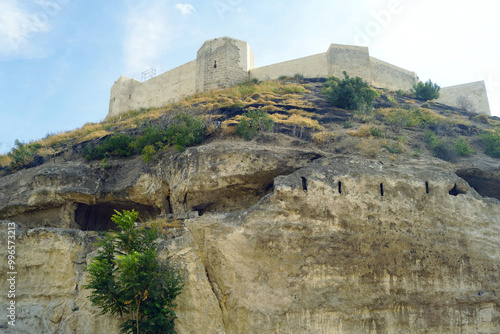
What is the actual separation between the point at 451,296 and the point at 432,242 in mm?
1494

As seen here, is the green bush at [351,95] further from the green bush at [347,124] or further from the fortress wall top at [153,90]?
the fortress wall top at [153,90]

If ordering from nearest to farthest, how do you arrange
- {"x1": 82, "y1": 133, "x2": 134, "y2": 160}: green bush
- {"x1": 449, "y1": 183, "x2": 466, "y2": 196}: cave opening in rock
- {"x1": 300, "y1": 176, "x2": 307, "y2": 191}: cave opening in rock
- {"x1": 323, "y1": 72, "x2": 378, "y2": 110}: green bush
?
{"x1": 300, "y1": 176, "x2": 307, "y2": 191}: cave opening in rock
{"x1": 449, "y1": 183, "x2": 466, "y2": 196}: cave opening in rock
{"x1": 82, "y1": 133, "x2": 134, "y2": 160}: green bush
{"x1": 323, "y1": 72, "x2": 378, "y2": 110}: green bush

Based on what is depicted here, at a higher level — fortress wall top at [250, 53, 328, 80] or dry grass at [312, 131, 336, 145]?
fortress wall top at [250, 53, 328, 80]

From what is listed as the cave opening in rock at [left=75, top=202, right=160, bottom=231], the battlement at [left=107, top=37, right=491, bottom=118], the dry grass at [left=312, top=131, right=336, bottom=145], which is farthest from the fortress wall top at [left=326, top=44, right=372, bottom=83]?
the cave opening in rock at [left=75, top=202, right=160, bottom=231]

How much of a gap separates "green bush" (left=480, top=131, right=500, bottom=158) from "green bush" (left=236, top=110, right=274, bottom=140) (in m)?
8.02

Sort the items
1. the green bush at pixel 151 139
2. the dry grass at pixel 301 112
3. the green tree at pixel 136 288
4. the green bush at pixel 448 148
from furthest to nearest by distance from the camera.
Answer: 1. the dry grass at pixel 301 112
2. the green bush at pixel 151 139
3. the green bush at pixel 448 148
4. the green tree at pixel 136 288

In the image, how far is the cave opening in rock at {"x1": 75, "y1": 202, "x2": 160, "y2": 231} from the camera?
50.8ft

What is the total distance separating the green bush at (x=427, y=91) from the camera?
26.1 m

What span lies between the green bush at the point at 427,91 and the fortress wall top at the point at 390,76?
5.03 feet

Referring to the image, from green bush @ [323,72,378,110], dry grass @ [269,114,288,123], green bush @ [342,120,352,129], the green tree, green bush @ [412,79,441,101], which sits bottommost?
the green tree

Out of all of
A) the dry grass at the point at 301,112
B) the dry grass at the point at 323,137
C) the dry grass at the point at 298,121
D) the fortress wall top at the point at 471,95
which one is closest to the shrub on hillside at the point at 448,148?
the dry grass at the point at 323,137

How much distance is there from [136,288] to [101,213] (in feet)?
21.9

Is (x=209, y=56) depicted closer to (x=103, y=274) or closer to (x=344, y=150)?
(x=344, y=150)

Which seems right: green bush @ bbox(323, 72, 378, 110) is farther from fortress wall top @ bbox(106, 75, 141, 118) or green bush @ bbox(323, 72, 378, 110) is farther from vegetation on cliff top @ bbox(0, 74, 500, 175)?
fortress wall top @ bbox(106, 75, 141, 118)
